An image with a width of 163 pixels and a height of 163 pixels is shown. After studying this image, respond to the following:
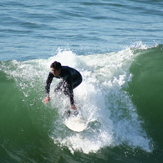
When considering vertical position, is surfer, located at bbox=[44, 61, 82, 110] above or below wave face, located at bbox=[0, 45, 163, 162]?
above

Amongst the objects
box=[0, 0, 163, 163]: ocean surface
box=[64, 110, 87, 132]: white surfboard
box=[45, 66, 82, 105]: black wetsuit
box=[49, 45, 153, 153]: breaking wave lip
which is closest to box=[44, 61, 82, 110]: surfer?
box=[45, 66, 82, 105]: black wetsuit

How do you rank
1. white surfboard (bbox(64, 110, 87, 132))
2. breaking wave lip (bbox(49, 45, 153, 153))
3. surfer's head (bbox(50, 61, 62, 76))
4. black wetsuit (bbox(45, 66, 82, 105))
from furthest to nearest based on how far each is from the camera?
breaking wave lip (bbox(49, 45, 153, 153))
white surfboard (bbox(64, 110, 87, 132))
black wetsuit (bbox(45, 66, 82, 105))
surfer's head (bbox(50, 61, 62, 76))

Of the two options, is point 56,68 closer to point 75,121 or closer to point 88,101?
point 75,121

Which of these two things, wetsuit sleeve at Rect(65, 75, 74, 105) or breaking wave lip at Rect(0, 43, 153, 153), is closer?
wetsuit sleeve at Rect(65, 75, 74, 105)

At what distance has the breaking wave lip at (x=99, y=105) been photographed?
7.16 meters

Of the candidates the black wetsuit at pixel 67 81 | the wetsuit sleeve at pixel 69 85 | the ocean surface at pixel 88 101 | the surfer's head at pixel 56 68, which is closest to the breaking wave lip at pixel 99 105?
the ocean surface at pixel 88 101

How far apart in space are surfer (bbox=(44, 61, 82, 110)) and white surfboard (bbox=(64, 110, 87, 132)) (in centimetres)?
37

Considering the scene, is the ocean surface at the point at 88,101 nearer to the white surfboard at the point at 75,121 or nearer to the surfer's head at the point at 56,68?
the white surfboard at the point at 75,121

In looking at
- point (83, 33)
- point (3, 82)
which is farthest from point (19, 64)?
point (83, 33)

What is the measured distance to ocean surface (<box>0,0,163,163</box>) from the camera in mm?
6895

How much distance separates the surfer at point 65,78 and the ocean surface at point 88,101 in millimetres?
475

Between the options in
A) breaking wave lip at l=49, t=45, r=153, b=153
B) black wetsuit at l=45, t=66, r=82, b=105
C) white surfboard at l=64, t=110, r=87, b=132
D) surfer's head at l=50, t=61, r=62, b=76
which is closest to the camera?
surfer's head at l=50, t=61, r=62, b=76

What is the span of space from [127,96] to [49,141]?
270cm

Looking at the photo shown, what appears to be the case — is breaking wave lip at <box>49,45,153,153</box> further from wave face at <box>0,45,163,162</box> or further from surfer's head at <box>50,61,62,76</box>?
surfer's head at <box>50,61,62,76</box>
